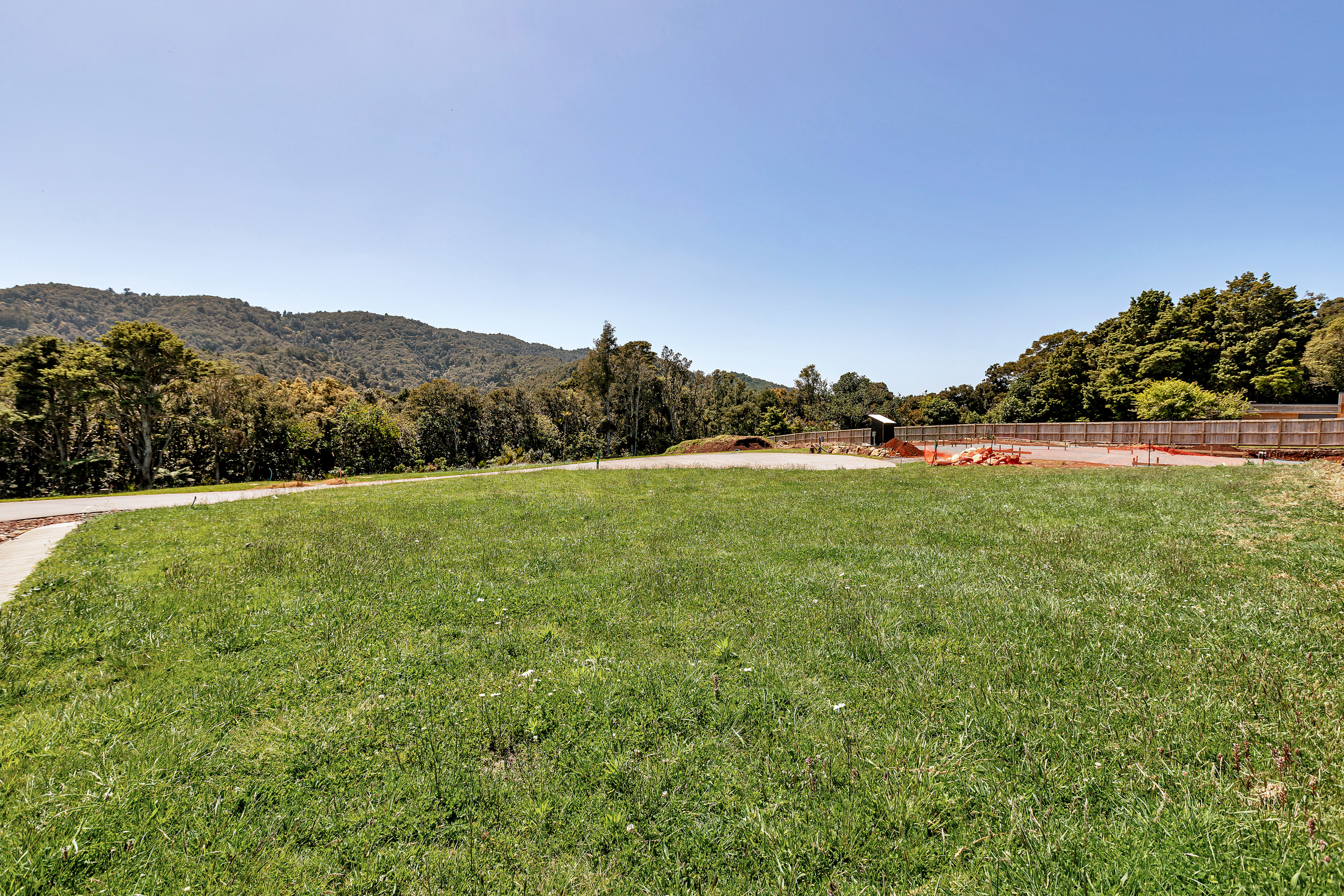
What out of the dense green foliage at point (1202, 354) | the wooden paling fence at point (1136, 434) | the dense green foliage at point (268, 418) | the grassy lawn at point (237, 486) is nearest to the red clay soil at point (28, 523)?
the grassy lawn at point (237, 486)

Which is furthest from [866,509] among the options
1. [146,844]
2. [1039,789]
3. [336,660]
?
[146,844]

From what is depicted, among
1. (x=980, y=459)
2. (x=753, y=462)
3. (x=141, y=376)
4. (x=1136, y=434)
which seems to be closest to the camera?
(x=980, y=459)

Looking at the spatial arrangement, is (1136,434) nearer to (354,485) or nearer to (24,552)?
(354,485)

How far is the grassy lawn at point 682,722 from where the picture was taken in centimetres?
234

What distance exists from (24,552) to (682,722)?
10911 mm

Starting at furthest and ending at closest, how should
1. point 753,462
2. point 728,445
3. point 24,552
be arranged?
point 728,445 → point 753,462 → point 24,552

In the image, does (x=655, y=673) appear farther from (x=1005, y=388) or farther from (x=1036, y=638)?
(x=1005, y=388)

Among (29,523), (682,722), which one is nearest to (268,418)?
(29,523)

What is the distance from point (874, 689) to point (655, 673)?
1.75 m

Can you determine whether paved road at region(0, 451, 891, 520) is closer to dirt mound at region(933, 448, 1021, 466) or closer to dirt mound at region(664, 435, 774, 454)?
dirt mound at region(933, 448, 1021, 466)

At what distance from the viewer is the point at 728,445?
3972 centimetres

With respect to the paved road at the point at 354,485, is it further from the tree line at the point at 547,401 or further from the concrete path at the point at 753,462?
the tree line at the point at 547,401

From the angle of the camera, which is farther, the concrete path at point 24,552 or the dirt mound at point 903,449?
the dirt mound at point 903,449

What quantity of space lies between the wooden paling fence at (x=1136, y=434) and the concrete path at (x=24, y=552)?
36800 mm
